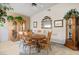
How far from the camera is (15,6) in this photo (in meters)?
2.35

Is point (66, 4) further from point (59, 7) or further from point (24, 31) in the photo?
point (24, 31)

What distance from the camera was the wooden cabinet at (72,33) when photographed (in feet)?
7.75

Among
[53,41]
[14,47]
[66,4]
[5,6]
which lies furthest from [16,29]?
[66,4]

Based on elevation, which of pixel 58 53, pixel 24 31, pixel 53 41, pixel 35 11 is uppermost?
pixel 35 11

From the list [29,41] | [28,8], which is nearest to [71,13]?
[28,8]

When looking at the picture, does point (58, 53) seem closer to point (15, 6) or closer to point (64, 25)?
point (64, 25)

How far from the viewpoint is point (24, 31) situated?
2.38 metres

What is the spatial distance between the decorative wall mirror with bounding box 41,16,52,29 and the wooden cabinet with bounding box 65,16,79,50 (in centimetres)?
38

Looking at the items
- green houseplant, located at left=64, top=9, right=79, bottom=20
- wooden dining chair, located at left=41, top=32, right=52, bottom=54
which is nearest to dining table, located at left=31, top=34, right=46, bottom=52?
wooden dining chair, located at left=41, top=32, right=52, bottom=54

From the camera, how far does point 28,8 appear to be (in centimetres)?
240

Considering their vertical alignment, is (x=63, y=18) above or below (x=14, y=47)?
above

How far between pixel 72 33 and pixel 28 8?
107 centimetres

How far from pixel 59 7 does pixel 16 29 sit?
101 centimetres

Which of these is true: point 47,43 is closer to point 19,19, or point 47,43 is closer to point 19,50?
point 19,50
